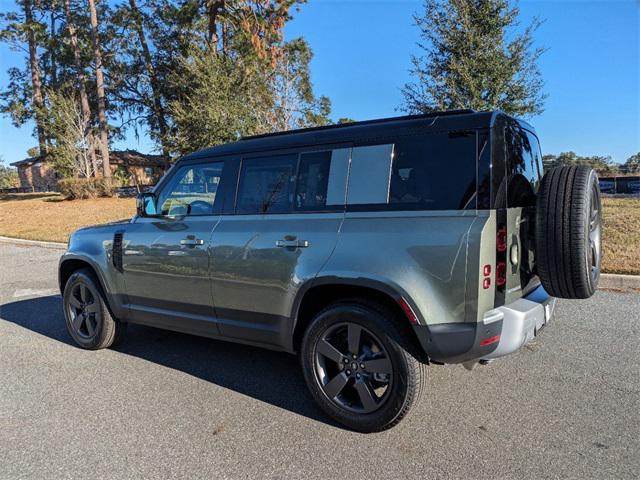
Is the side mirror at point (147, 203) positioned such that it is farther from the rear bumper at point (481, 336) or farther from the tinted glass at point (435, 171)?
the rear bumper at point (481, 336)

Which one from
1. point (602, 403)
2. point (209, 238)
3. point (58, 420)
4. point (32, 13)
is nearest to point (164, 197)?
A: point (209, 238)

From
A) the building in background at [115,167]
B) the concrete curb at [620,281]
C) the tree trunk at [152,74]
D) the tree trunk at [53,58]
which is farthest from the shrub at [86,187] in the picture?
the concrete curb at [620,281]

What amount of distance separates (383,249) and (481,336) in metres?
0.75

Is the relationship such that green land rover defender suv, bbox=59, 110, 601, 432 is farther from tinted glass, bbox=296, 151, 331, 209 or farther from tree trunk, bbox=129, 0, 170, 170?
tree trunk, bbox=129, 0, 170, 170

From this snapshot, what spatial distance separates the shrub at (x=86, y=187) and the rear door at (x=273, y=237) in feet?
80.8

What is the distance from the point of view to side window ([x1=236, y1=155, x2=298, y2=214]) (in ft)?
11.5

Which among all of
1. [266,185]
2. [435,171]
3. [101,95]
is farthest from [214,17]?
[435,171]

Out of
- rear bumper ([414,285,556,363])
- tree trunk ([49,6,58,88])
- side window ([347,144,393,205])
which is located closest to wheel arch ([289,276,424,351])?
rear bumper ([414,285,556,363])

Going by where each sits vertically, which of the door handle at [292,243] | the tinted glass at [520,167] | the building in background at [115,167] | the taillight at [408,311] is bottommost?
the taillight at [408,311]

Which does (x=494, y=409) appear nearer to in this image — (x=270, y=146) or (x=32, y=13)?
(x=270, y=146)

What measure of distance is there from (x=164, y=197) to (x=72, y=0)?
3410 cm

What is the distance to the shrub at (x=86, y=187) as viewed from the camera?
2525cm

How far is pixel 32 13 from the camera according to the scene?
1283 inches

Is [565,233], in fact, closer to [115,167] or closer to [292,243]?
[292,243]
